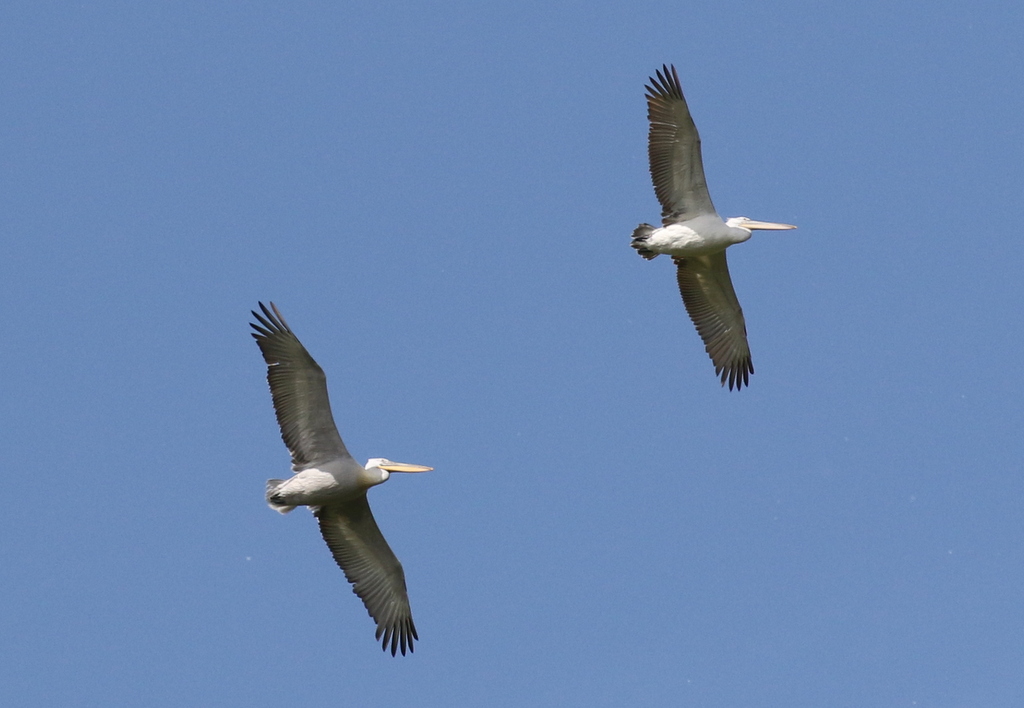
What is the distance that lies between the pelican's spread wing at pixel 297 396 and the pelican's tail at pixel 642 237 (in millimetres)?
4412

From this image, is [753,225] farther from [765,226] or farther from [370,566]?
[370,566]

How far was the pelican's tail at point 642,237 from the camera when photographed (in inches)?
779

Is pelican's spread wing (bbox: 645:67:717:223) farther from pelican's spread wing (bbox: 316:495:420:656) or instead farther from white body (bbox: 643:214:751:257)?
pelican's spread wing (bbox: 316:495:420:656)

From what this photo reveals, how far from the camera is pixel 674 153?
768 inches

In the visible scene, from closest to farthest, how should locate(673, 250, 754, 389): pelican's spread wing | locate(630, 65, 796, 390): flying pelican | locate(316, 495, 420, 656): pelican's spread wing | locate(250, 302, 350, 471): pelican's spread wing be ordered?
locate(250, 302, 350, 471): pelican's spread wing, locate(316, 495, 420, 656): pelican's spread wing, locate(630, 65, 796, 390): flying pelican, locate(673, 250, 754, 389): pelican's spread wing

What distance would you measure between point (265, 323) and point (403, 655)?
13.9 feet

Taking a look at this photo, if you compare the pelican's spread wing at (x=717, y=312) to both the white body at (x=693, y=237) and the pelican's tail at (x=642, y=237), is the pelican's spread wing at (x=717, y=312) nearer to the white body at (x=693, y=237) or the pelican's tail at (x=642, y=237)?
the white body at (x=693, y=237)

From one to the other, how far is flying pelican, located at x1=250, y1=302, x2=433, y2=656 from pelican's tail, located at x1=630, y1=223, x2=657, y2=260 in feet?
12.1

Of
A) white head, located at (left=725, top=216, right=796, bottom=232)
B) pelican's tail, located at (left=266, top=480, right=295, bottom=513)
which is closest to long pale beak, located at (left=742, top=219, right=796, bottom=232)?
white head, located at (left=725, top=216, right=796, bottom=232)

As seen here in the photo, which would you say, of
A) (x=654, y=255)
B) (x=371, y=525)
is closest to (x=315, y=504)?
(x=371, y=525)

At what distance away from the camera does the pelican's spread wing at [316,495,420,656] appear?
60.8ft

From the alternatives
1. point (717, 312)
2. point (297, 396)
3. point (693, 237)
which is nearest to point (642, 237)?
point (693, 237)

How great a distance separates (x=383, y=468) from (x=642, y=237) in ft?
13.6

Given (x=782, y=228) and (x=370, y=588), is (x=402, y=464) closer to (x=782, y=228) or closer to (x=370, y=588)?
(x=370, y=588)
